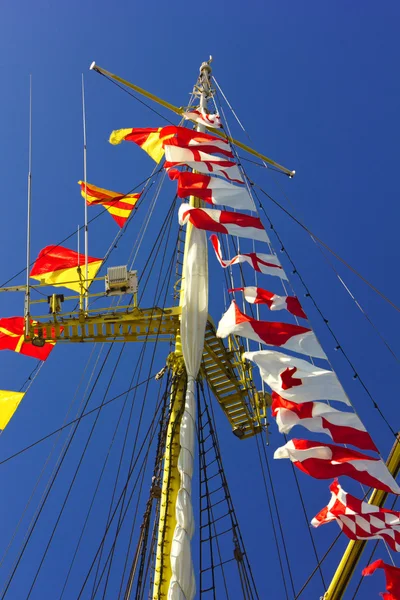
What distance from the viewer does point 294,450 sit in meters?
13.6

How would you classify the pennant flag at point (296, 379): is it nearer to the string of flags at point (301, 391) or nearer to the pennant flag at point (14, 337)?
the string of flags at point (301, 391)

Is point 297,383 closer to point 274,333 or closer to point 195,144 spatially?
point 274,333

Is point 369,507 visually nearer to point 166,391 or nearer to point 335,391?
point 335,391

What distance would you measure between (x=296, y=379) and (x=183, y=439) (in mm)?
2662

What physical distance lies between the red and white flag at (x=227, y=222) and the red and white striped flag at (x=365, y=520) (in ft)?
19.0

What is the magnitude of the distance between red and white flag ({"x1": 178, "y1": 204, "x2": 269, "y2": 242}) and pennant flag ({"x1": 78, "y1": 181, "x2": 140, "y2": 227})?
6.00 metres

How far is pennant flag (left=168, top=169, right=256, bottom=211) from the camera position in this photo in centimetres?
1686

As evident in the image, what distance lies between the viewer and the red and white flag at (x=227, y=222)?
16.3 meters

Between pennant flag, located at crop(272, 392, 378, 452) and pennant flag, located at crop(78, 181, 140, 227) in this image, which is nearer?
pennant flag, located at crop(272, 392, 378, 452)

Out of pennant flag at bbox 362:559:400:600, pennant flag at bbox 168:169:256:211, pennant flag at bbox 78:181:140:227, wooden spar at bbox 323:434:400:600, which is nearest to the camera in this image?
pennant flag at bbox 362:559:400:600

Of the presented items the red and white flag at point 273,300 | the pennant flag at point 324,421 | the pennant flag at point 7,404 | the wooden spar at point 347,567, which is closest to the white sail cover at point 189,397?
the red and white flag at point 273,300

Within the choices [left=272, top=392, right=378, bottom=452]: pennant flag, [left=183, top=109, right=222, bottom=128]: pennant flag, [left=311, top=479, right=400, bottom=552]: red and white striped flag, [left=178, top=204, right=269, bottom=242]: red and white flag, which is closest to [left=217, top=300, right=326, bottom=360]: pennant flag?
[left=272, top=392, right=378, bottom=452]: pennant flag

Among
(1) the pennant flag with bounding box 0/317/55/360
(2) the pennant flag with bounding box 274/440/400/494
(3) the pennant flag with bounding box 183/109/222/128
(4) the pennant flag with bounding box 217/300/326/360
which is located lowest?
(2) the pennant flag with bounding box 274/440/400/494

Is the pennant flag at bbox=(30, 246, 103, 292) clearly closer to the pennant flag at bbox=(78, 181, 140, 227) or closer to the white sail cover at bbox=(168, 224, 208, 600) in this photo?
the pennant flag at bbox=(78, 181, 140, 227)
